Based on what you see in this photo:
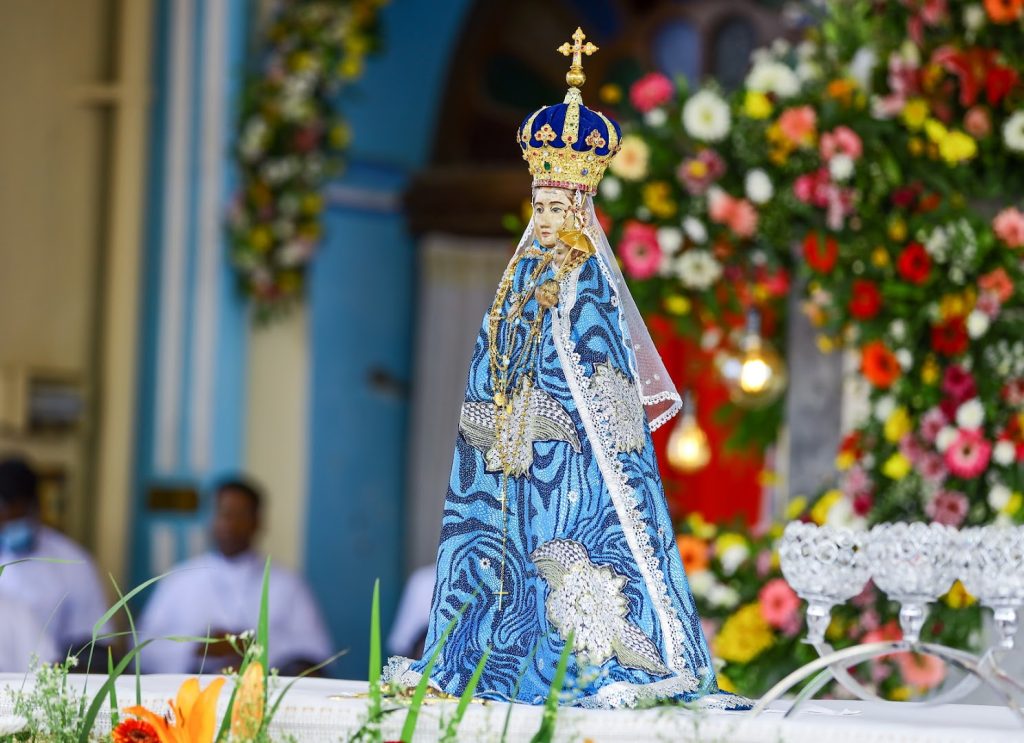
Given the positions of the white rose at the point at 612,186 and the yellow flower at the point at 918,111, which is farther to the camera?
the white rose at the point at 612,186

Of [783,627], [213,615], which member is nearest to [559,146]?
[783,627]

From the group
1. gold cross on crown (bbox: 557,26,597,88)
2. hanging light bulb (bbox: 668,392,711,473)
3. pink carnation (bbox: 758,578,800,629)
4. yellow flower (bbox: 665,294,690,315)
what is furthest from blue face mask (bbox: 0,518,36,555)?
gold cross on crown (bbox: 557,26,597,88)

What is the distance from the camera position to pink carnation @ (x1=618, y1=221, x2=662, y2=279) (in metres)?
5.77

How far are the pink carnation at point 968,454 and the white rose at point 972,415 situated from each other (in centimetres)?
2

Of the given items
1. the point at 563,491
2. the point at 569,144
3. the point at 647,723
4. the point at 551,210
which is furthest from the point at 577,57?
the point at 647,723

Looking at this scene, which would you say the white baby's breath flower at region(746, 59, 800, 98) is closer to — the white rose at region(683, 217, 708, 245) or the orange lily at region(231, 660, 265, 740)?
the white rose at region(683, 217, 708, 245)

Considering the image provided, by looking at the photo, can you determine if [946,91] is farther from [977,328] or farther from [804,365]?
[804,365]

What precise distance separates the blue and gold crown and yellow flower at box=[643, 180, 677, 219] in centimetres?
194

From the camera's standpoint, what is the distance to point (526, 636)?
368 cm

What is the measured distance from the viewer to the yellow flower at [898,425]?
5.39m

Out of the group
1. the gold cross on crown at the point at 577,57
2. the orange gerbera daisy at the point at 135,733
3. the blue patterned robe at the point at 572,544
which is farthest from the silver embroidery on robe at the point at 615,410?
the orange gerbera daisy at the point at 135,733

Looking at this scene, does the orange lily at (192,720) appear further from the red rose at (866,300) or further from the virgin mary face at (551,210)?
the red rose at (866,300)

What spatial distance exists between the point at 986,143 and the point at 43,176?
4454mm

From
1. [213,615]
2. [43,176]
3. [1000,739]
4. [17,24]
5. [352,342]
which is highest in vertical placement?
[17,24]
